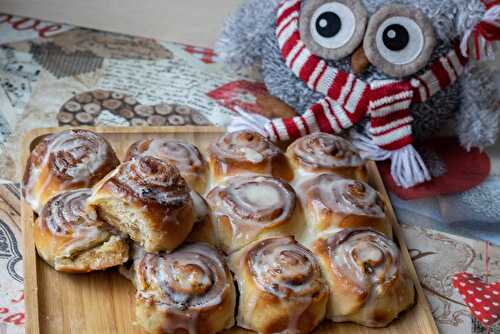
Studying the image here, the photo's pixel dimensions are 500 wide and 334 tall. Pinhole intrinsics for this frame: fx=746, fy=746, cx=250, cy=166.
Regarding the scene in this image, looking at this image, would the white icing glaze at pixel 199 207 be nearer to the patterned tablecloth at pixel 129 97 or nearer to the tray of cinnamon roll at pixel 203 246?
the tray of cinnamon roll at pixel 203 246

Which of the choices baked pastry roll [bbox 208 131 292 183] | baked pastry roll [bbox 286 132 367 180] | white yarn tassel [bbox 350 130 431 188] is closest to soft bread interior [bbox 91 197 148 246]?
baked pastry roll [bbox 208 131 292 183]

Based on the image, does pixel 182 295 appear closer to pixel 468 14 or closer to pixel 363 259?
pixel 363 259

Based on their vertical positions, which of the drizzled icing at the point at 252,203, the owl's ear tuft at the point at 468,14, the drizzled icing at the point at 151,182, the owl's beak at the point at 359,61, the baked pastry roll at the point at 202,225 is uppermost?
the owl's ear tuft at the point at 468,14

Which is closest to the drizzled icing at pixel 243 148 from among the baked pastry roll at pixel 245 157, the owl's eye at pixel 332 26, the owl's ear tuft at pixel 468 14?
the baked pastry roll at pixel 245 157

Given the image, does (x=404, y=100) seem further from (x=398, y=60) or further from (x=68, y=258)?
(x=68, y=258)

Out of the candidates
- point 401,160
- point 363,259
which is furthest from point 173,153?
point 401,160

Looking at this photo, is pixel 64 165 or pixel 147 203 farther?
pixel 64 165

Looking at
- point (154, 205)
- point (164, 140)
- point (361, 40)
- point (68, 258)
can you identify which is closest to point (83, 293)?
point (68, 258)
